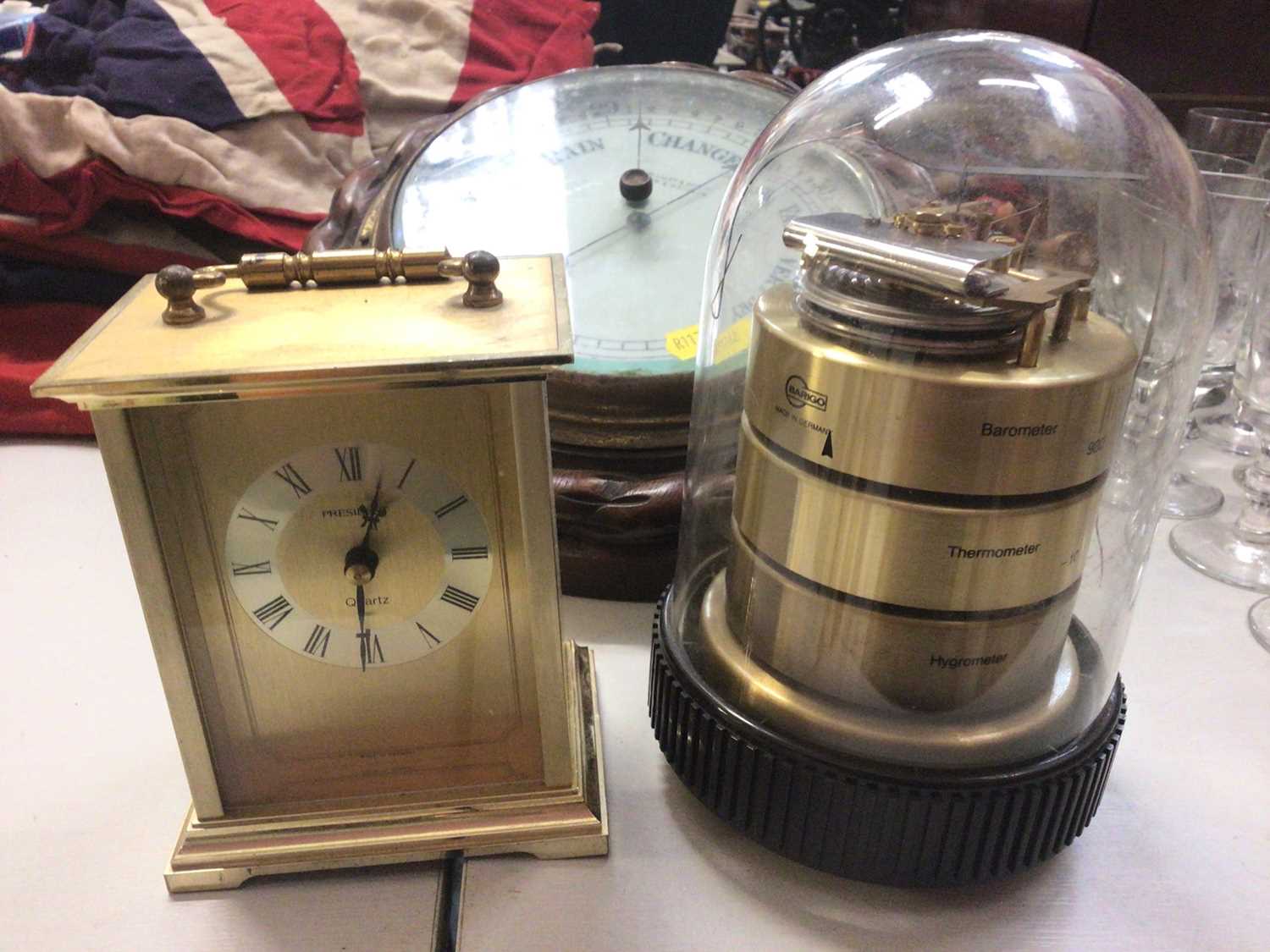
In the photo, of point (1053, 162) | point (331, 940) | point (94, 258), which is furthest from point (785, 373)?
point (94, 258)

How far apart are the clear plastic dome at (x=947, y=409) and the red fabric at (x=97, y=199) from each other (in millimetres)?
594

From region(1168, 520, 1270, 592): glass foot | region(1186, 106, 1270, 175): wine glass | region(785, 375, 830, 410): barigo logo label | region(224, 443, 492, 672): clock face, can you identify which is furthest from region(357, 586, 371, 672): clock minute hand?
region(1186, 106, 1270, 175): wine glass

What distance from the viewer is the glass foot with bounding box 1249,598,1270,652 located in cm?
68

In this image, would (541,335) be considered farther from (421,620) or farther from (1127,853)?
(1127,853)

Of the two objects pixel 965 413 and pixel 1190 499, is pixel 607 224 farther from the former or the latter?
pixel 1190 499

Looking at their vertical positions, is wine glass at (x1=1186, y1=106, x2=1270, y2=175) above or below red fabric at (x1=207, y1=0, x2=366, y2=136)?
below

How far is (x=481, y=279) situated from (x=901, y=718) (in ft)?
0.96

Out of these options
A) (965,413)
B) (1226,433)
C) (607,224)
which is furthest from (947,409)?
(1226,433)

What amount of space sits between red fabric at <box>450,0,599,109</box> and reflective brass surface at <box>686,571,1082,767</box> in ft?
2.78

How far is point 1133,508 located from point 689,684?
32 cm

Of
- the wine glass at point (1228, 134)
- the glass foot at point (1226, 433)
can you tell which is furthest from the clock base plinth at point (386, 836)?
the wine glass at point (1228, 134)

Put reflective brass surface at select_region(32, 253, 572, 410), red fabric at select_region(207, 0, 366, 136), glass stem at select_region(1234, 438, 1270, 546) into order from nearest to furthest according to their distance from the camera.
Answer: reflective brass surface at select_region(32, 253, 572, 410)
glass stem at select_region(1234, 438, 1270, 546)
red fabric at select_region(207, 0, 366, 136)

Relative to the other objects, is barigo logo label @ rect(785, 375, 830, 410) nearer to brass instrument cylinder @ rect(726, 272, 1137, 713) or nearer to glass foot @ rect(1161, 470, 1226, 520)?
brass instrument cylinder @ rect(726, 272, 1137, 713)

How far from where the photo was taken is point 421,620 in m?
0.48
